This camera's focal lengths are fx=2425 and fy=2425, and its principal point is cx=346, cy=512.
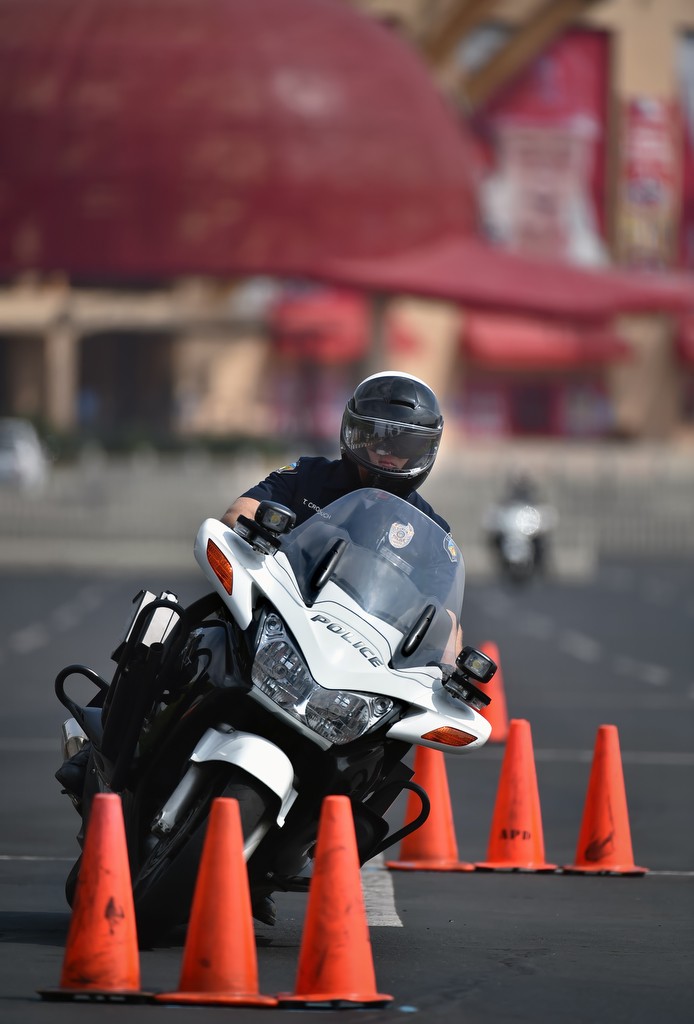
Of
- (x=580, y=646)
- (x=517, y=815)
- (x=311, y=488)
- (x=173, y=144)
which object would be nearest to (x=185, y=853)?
(x=311, y=488)

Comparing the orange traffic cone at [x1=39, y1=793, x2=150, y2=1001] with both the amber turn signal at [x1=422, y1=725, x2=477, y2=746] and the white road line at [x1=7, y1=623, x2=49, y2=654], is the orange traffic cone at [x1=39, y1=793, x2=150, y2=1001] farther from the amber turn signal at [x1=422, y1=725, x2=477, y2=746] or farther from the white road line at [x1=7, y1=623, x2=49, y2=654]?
the white road line at [x1=7, y1=623, x2=49, y2=654]

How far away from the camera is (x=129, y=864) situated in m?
7.10

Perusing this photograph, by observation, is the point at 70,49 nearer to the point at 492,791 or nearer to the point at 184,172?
the point at 184,172

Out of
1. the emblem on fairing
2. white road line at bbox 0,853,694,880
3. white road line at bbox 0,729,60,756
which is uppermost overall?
the emblem on fairing

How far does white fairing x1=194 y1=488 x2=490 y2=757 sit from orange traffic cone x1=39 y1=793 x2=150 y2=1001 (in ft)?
1.68

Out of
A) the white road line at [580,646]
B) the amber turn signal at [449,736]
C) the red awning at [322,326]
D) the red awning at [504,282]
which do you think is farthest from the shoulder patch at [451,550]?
the red awning at [504,282]

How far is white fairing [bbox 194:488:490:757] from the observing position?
6.98m

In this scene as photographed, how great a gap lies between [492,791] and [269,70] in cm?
5515

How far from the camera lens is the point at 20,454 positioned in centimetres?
5644

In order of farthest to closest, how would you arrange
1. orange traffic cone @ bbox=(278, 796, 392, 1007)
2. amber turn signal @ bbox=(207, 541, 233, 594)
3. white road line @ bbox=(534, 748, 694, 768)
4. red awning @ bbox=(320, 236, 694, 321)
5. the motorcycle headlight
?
red awning @ bbox=(320, 236, 694, 321) < white road line @ bbox=(534, 748, 694, 768) < amber turn signal @ bbox=(207, 541, 233, 594) < the motorcycle headlight < orange traffic cone @ bbox=(278, 796, 392, 1007)

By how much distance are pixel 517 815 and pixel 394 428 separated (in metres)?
2.23

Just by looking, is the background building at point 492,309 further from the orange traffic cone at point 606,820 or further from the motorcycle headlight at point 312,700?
the motorcycle headlight at point 312,700

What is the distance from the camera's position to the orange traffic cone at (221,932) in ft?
21.2

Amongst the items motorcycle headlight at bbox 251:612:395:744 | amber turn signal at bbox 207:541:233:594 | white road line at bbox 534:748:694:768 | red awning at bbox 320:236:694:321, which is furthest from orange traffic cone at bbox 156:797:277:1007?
red awning at bbox 320:236:694:321
